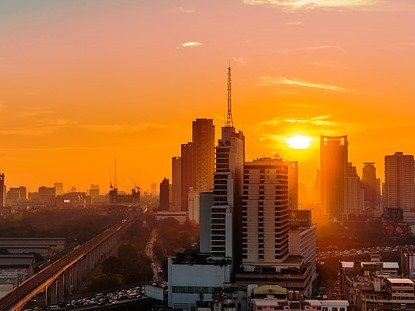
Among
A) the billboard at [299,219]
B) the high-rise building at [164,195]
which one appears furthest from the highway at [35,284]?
the high-rise building at [164,195]

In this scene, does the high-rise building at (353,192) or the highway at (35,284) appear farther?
the high-rise building at (353,192)

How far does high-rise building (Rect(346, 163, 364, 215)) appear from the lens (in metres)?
116

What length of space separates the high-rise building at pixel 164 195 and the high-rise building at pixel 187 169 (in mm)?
3501

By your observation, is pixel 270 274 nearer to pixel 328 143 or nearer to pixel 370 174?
pixel 328 143

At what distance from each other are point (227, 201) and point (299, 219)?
455 inches

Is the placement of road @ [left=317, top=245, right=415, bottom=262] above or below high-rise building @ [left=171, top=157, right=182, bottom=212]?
below

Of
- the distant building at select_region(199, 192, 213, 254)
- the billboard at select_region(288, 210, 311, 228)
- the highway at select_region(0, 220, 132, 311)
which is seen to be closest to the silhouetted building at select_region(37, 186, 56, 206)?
the highway at select_region(0, 220, 132, 311)

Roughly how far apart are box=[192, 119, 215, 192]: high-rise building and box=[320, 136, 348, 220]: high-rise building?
68.2 ft

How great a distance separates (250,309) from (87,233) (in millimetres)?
53849

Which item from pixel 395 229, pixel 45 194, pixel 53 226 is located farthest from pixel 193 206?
pixel 45 194

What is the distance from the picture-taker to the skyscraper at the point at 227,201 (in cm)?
3925

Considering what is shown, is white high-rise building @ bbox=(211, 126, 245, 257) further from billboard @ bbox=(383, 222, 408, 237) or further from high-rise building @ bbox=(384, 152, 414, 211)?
high-rise building @ bbox=(384, 152, 414, 211)

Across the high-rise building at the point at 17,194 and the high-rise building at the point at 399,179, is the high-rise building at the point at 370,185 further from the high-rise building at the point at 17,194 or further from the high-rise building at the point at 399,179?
the high-rise building at the point at 17,194

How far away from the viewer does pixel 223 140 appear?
41.4 meters
